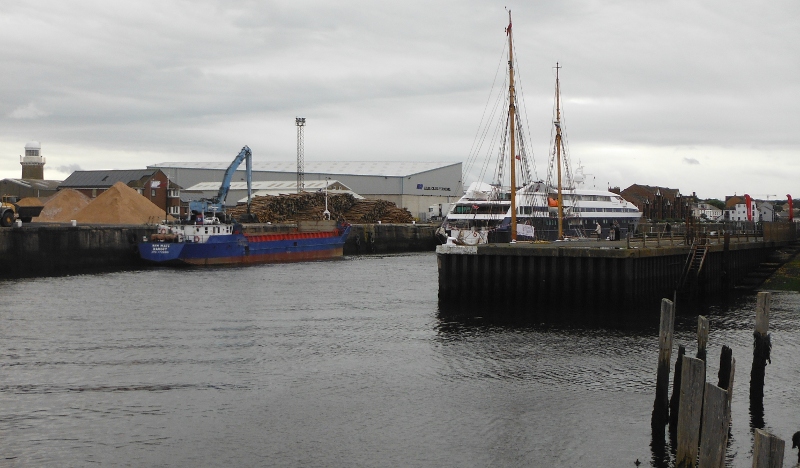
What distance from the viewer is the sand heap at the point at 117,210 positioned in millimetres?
70750

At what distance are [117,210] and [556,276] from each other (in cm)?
4911

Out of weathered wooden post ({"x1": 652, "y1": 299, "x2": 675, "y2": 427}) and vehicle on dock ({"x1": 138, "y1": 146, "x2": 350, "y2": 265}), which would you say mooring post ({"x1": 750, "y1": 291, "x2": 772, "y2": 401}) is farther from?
vehicle on dock ({"x1": 138, "y1": 146, "x2": 350, "y2": 265})

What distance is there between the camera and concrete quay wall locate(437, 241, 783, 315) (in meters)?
31.9

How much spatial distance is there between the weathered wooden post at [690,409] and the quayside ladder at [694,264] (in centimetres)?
2541

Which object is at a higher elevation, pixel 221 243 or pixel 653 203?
pixel 653 203

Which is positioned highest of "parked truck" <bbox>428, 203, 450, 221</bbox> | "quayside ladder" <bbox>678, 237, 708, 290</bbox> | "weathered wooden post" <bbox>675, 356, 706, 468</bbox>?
"parked truck" <bbox>428, 203, 450, 221</bbox>

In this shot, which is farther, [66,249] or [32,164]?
[32,164]

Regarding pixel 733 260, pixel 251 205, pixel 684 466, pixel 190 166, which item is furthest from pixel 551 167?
pixel 190 166

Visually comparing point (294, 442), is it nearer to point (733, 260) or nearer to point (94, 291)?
point (94, 291)

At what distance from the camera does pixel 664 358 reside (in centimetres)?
1513

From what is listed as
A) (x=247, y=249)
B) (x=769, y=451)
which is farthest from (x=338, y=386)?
(x=247, y=249)

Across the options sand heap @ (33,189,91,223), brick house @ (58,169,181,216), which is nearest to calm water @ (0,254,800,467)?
sand heap @ (33,189,91,223)

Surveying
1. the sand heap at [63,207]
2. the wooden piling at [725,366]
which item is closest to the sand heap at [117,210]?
the sand heap at [63,207]

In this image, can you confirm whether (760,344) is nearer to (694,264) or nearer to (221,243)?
(694,264)
